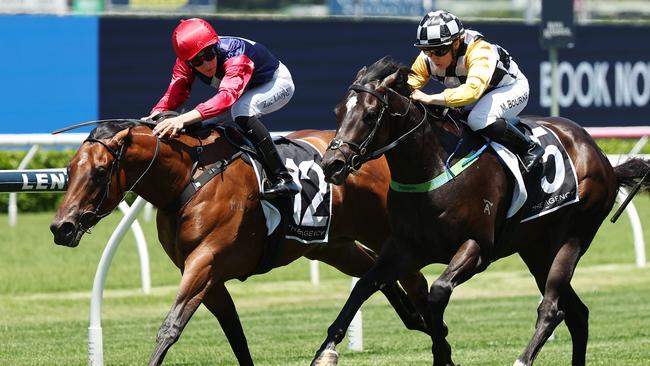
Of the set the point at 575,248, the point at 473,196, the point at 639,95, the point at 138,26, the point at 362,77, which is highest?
the point at 362,77

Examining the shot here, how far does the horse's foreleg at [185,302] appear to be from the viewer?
5.63m

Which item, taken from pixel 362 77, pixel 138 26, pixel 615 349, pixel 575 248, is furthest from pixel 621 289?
pixel 138 26

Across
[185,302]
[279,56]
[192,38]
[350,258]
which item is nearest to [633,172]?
[350,258]

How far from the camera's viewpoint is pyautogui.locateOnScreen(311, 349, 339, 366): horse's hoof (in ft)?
17.8

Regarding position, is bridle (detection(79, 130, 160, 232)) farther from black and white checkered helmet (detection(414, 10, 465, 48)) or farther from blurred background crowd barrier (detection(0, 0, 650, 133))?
blurred background crowd barrier (detection(0, 0, 650, 133))

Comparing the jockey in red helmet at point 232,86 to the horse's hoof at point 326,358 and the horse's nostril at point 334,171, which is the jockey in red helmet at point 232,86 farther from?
the horse's hoof at point 326,358

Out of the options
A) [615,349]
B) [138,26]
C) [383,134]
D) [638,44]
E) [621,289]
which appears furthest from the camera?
[638,44]

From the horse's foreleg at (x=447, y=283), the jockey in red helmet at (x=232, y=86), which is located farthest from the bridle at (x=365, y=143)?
the jockey in red helmet at (x=232, y=86)

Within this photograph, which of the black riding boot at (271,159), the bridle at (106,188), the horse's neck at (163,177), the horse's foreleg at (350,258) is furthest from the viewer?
the horse's foreleg at (350,258)

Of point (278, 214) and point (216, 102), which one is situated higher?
point (216, 102)

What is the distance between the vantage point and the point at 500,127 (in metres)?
6.19

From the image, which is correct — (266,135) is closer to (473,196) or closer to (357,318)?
(473,196)

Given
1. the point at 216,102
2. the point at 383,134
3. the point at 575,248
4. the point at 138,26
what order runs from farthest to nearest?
the point at 138,26
the point at 575,248
the point at 216,102
the point at 383,134

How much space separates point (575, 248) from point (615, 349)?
116 centimetres
